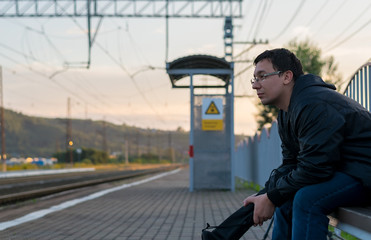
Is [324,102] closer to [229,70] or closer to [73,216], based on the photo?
[73,216]

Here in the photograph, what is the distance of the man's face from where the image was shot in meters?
3.14

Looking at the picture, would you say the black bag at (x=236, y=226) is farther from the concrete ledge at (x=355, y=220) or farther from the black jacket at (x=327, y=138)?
the concrete ledge at (x=355, y=220)

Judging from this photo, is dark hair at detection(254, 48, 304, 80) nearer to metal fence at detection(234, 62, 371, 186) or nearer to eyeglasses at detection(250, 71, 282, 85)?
eyeglasses at detection(250, 71, 282, 85)

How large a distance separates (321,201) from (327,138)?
0.97 ft

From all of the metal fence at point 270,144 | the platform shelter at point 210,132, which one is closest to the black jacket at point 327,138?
the metal fence at point 270,144

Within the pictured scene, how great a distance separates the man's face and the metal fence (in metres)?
2.88

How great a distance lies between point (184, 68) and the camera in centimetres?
1606

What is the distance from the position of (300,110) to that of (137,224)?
587 centimetres

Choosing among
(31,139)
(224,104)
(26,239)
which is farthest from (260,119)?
(31,139)

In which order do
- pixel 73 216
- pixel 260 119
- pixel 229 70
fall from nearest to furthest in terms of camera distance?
pixel 73 216
pixel 229 70
pixel 260 119

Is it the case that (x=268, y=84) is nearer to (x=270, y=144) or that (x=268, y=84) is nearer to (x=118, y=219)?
(x=118, y=219)

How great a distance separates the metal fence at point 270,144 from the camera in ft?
19.4

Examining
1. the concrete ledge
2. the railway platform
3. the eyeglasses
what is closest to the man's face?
the eyeglasses

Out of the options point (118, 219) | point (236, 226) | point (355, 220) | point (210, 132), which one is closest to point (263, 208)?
point (236, 226)
